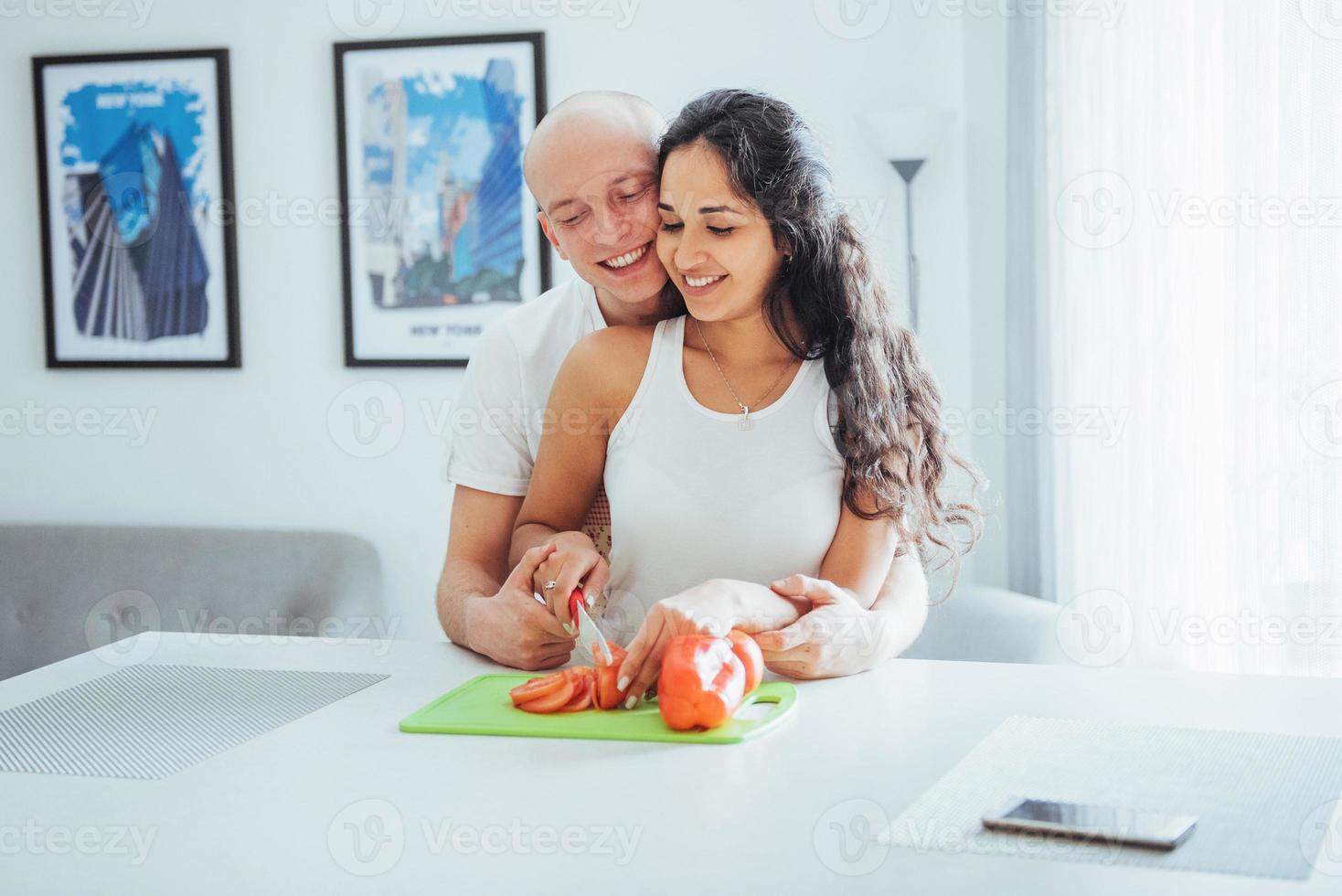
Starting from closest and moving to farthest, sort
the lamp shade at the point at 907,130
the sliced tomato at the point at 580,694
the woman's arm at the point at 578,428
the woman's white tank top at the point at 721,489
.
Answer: the sliced tomato at the point at 580,694 → the woman's white tank top at the point at 721,489 → the woman's arm at the point at 578,428 → the lamp shade at the point at 907,130

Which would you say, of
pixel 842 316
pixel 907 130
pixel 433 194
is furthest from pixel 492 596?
pixel 433 194

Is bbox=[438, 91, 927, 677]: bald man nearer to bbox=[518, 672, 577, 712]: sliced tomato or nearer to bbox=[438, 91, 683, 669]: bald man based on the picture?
bbox=[438, 91, 683, 669]: bald man

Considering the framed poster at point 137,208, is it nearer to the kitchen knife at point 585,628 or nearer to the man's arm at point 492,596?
the man's arm at point 492,596

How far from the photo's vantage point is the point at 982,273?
3346 millimetres

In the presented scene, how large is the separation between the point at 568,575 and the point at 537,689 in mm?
178

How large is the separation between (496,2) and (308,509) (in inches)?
57.9

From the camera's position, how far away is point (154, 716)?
1.32 metres

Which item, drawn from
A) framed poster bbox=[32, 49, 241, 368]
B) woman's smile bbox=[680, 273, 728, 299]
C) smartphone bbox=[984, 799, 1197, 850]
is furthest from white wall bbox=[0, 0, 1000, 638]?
smartphone bbox=[984, 799, 1197, 850]

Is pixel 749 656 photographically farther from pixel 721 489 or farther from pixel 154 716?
pixel 154 716

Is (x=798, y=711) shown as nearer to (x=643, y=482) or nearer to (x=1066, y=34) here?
(x=643, y=482)

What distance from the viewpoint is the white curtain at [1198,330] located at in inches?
85.8

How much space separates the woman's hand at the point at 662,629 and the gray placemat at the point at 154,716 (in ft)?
1.02

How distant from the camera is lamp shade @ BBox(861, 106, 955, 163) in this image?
10.6ft

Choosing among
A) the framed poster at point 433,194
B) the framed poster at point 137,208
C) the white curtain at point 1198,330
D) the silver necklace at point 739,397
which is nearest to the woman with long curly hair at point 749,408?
the silver necklace at point 739,397
